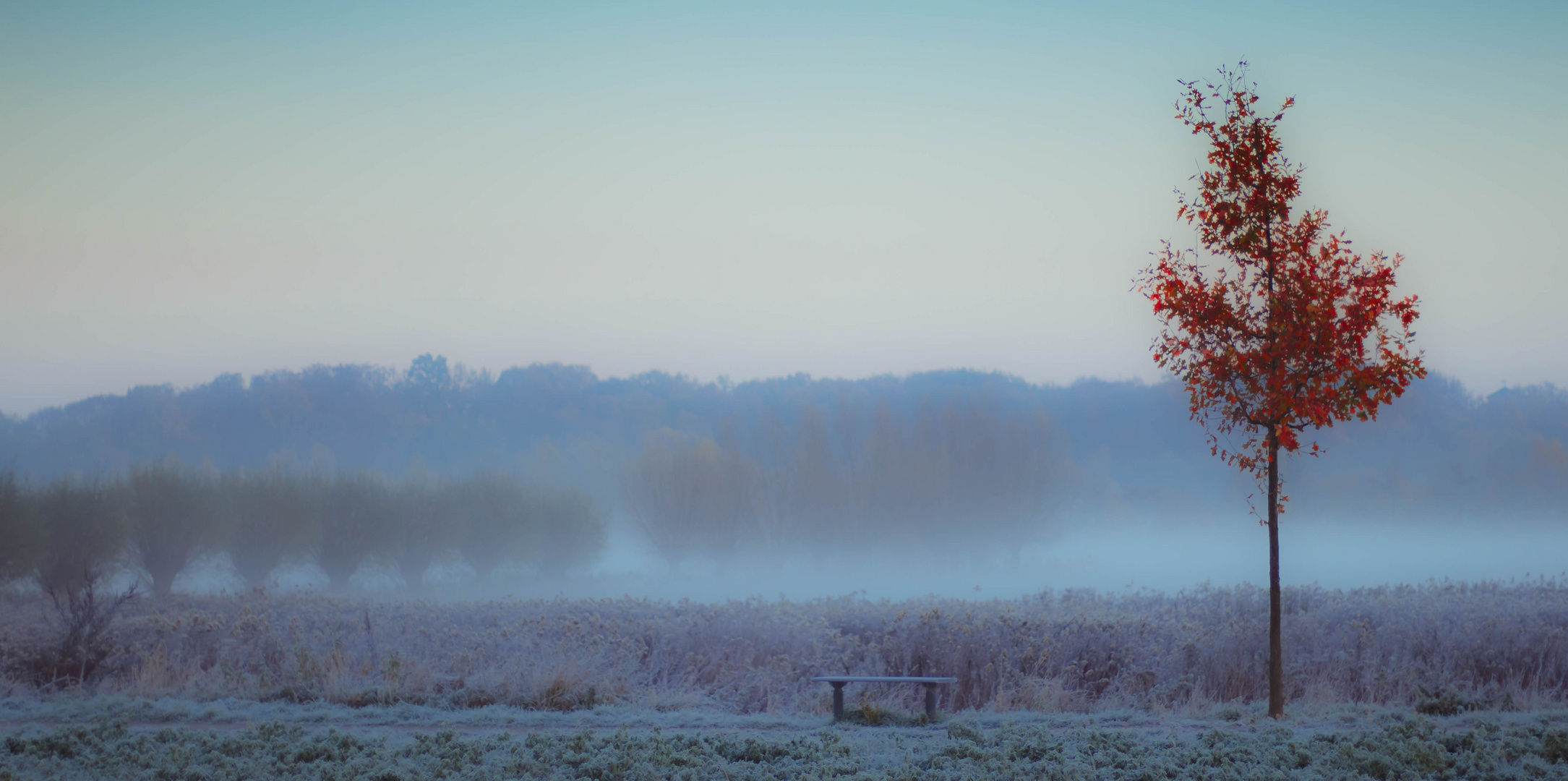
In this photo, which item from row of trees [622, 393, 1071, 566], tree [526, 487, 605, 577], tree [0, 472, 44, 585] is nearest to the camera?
tree [0, 472, 44, 585]

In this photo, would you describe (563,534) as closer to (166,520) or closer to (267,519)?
(267,519)

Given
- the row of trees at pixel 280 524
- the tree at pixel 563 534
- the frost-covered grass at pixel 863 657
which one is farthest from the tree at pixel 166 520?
the frost-covered grass at pixel 863 657

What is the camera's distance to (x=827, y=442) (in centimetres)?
5275

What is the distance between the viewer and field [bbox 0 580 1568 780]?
23.8 ft

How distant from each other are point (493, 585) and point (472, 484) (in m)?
5.30

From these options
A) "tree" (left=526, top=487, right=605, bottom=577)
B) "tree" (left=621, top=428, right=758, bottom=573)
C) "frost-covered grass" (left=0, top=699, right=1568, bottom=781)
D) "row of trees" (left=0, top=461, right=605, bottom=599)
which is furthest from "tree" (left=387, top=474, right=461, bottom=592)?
"frost-covered grass" (left=0, top=699, right=1568, bottom=781)

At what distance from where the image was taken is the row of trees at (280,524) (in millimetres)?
30391

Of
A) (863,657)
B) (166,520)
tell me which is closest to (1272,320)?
(863,657)

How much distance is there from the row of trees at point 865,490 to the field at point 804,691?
3116 centimetres

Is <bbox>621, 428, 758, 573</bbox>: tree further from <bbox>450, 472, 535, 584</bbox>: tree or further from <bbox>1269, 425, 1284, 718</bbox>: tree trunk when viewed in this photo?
<bbox>1269, 425, 1284, 718</bbox>: tree trunk

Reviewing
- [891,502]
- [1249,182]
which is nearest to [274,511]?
[891,502]

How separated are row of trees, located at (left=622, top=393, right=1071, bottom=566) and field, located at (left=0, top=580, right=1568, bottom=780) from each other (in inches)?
1227

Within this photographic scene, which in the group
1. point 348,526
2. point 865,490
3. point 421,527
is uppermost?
point 865,490

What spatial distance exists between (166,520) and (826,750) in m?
36.8
